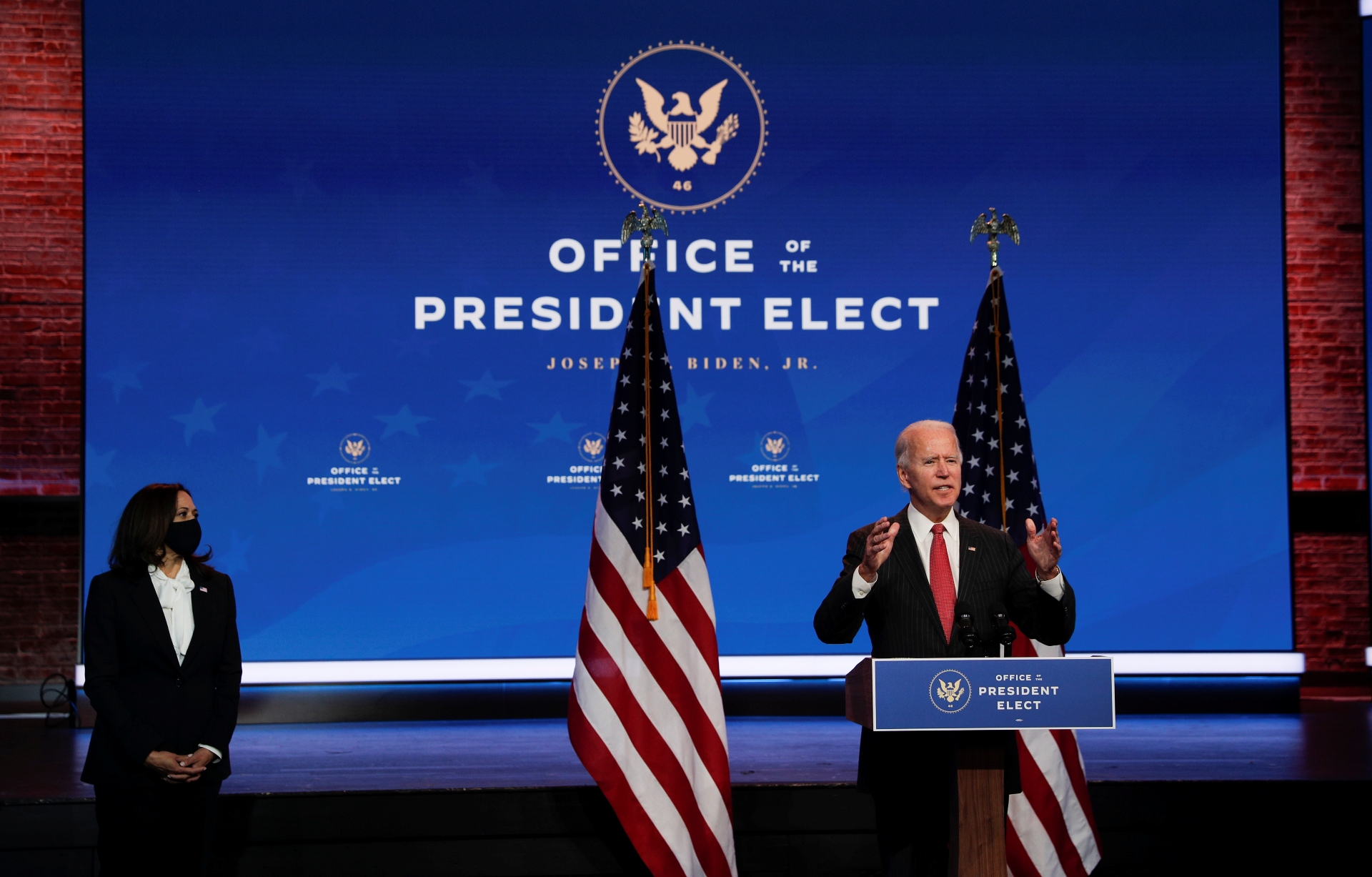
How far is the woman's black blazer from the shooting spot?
286 centimetres

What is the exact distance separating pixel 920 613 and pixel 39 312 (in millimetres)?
5721

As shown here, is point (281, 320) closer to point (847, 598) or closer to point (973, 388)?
point (973, 388)

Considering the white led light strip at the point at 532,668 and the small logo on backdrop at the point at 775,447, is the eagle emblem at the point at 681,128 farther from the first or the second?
the white led light strip at the point at 532,668

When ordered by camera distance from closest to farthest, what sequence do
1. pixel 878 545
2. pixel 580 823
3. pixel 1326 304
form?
1. pixel 878 545
2. pixel 580 823
3. pixel 1326 304

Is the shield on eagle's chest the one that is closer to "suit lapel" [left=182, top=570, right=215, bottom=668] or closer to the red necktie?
"suit lapel" [left=182, top=570, right=215, bottom=668]

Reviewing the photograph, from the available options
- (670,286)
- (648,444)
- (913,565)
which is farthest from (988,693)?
(670,286)

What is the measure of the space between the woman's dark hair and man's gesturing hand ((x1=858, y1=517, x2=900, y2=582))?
1.85 m

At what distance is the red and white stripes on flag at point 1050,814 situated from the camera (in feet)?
12.0

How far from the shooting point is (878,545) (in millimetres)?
2289

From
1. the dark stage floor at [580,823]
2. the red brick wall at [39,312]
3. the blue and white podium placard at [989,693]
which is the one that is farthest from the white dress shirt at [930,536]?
the red brick wall at [39,312]

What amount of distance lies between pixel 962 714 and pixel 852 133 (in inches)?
191

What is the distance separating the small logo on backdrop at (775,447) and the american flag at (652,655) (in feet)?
7.37

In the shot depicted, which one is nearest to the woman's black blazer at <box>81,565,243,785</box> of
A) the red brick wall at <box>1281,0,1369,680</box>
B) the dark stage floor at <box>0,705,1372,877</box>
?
the dark stage floor at <box>0,705,1372,877</box>

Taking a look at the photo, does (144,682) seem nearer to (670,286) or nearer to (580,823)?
(580,823)
